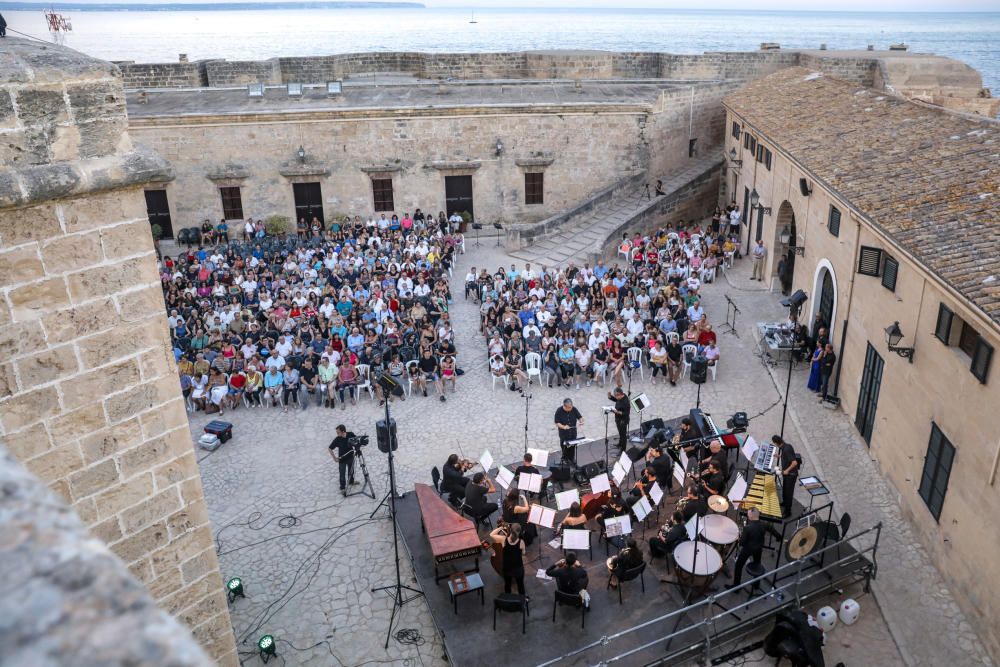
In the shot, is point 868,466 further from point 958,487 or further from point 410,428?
point 410,428

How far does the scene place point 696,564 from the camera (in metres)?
10.0

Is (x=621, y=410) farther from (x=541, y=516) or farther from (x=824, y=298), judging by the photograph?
(x=824, y=298)

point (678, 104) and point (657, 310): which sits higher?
point (678, 104)

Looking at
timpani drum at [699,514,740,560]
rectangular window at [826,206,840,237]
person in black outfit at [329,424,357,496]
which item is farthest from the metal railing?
rectangular window at [826,206,840,237]

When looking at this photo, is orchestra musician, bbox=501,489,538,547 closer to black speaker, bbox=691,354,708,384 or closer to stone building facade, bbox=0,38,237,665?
black speaker, bbox=691,354,708,384

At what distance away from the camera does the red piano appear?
10664mm

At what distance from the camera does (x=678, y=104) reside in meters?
29.6

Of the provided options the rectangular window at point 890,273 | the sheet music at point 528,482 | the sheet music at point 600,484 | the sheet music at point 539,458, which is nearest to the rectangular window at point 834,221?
the rectangular window at point 890,273

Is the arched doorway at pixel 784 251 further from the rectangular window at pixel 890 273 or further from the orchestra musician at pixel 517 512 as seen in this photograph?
the orchestra musician at pixel 517 512

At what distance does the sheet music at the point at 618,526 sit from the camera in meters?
10.6

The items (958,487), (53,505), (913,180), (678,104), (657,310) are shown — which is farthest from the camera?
(678,104)

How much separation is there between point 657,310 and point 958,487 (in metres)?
8.94

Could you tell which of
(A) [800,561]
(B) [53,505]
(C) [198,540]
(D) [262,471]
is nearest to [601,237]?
(D) [262,471]

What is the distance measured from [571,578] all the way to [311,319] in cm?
1078
